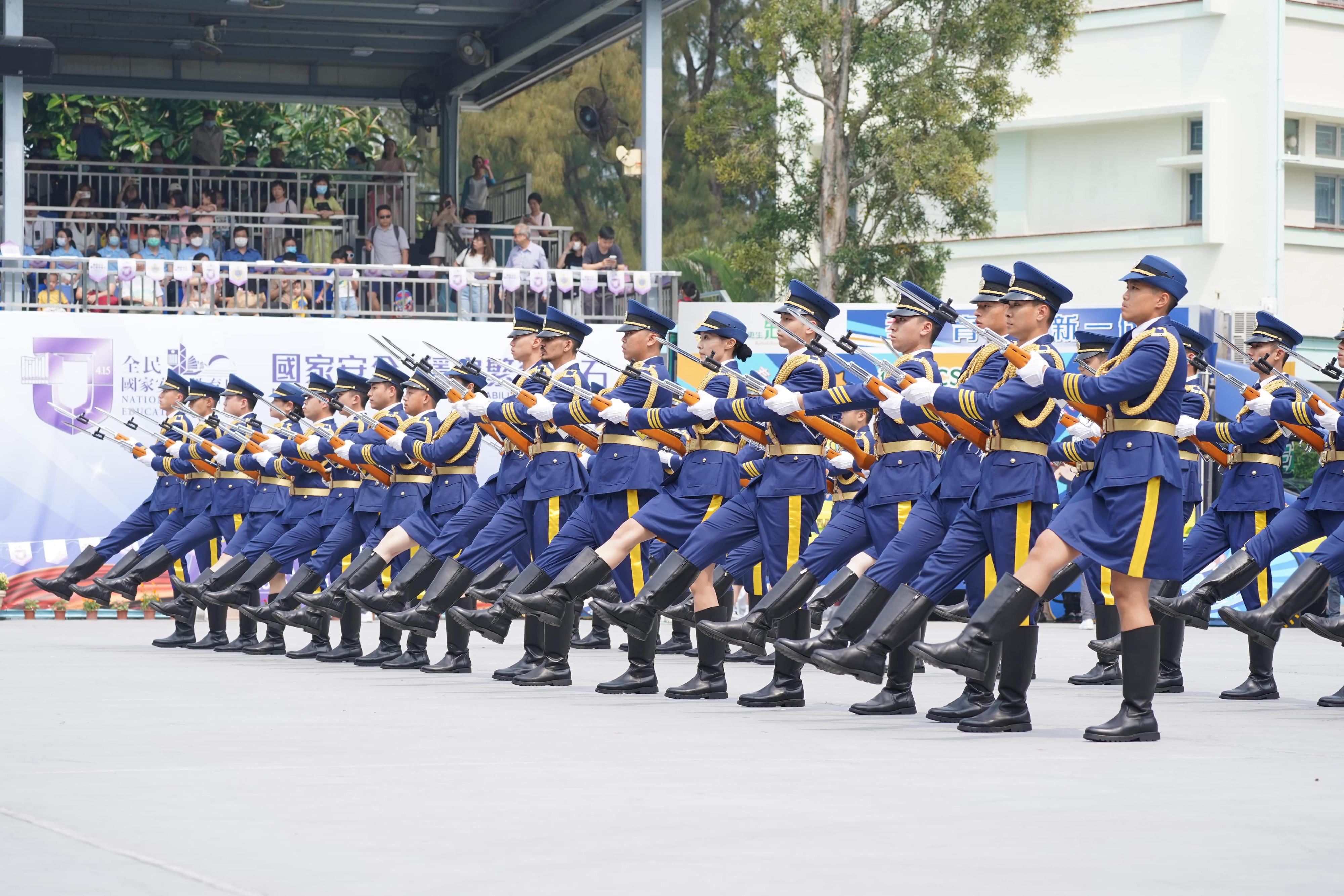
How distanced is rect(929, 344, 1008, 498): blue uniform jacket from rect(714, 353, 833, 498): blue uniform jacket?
0.88 meters

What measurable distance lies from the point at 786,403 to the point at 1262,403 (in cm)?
271

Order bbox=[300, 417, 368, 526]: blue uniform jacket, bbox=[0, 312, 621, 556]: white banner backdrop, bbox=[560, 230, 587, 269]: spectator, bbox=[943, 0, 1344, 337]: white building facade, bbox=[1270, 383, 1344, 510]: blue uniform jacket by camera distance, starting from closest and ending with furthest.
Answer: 1. bbox=[1270, 383, 1344, 510]: blue uniform jacket
2. bbox=[300, 417, 368, 526]: blue uniform jacket
3. bbox=[0, 312, 621, 556]: white banner backdrop
4. bbox=[560, 230, 587, 269]: spectator
5. bbox=[943, 0, 1344, 337]: white building facade

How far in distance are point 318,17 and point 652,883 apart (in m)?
19.6

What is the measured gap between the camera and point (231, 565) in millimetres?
13227

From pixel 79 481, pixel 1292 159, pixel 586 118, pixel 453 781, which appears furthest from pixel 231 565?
pixel 1292 159

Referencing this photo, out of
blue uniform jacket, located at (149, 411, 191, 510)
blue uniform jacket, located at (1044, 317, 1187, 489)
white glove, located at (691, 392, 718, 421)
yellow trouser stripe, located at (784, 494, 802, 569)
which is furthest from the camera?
blue uniform jacket, located at (149, 411, 191, 510)

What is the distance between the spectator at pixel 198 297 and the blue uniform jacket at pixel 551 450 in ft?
29.7

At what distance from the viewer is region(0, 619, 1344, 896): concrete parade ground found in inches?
185

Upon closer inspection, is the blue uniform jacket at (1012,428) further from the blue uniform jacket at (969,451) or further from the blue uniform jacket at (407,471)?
the blue uniform jacket at (407,471)

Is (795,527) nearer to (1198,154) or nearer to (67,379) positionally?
(67,379)

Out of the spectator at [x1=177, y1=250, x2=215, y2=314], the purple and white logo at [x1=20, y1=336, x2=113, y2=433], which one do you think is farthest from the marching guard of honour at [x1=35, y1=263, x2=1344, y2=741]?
the spectator at [x1=177, y1=250, x2=215, y2=314]

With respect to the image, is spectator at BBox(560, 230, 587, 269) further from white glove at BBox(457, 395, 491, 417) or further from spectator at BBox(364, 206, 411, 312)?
white glove at BBox(457, 395, 491, 417)

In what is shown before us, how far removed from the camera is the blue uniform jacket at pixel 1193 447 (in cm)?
1104

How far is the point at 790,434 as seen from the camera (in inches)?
368
